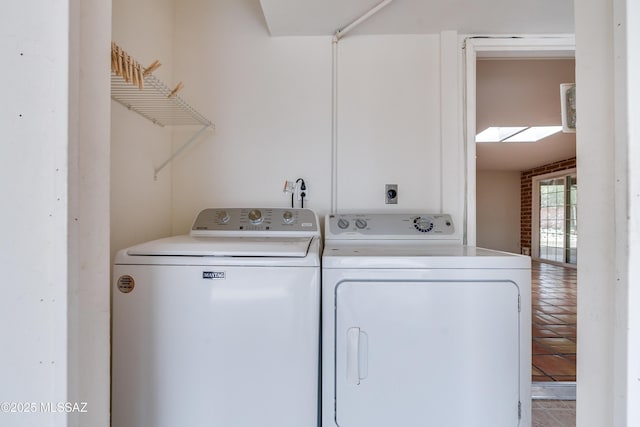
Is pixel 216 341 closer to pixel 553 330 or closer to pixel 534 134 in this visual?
pixel 553 330

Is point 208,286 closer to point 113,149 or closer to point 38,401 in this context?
point 38,401

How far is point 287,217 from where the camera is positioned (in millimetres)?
1651

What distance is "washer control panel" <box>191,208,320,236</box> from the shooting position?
161 cm

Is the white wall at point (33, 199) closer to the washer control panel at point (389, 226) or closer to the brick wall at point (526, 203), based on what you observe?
the washer control panel at point (389, 226)

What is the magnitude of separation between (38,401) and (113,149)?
1053mm

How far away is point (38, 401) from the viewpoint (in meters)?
0.64

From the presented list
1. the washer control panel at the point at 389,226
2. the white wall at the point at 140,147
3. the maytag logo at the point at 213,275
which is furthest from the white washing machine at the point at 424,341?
the white wall at the point at 140,147

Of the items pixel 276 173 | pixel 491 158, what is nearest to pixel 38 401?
pixel 276 173

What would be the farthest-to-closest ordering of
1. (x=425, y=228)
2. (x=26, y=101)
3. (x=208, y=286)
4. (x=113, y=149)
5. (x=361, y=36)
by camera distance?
1. (x=361, y=36)
2. (x=425, y=228)
3. (x=113, y=149)
4. (x=208, y=286)
5. (x=26, y=101)

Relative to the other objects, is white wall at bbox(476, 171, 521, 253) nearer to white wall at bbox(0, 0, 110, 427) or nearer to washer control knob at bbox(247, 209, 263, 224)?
washer control knob at bbox(247, 209, 263, 224)

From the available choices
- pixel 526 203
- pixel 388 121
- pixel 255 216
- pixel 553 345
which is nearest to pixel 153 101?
pixel 255 216

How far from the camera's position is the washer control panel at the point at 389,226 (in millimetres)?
1611

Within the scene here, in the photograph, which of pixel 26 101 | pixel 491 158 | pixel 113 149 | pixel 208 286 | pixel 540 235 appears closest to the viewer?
pixel 26 101

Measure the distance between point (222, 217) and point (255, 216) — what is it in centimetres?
20
